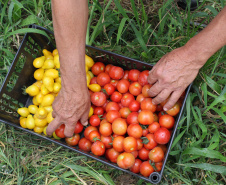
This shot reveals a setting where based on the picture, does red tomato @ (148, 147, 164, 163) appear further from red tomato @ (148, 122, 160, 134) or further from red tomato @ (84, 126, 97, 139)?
red tomato @ (84, 126, 97, 139)

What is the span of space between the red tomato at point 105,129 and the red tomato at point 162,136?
0.48 meters

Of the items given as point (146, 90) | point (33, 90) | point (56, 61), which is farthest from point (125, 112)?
point (33, 90)

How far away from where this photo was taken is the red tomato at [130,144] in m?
2.37

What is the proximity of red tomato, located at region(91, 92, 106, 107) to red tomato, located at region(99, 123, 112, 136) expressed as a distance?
0.24 metres

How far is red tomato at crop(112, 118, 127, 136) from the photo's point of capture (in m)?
2.50

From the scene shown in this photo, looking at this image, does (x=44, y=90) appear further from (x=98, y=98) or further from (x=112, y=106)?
(x=112, y=106)

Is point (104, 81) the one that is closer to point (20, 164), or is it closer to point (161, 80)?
point (161, 80)

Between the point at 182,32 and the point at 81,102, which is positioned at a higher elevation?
the point at 182,32

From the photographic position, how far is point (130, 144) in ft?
7.75

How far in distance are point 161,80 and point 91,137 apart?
37.3 inches

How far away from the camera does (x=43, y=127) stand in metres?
2.75

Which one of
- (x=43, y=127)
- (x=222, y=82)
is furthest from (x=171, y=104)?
(x=43, y=127)

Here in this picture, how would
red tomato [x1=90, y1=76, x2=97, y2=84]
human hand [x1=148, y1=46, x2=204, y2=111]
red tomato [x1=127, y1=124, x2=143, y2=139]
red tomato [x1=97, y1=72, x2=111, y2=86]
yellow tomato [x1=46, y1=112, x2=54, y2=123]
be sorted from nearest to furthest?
human hand [x1=148, y1=46, x2=204, y2=111], red tomato [x1=127, y1=124, x2=143, y2=139], yellow tomato [x1=46, y1=112, x2=54, y2=123], red tomato [x1=97, y1=72, x2=111, y2=86], red tomato [x1=90, y1=76, x2=97, y2=84]

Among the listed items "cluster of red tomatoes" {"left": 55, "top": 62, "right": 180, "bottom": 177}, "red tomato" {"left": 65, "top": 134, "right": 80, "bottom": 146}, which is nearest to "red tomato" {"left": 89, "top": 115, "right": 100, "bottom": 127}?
"cluster of red tomatoes" {"left": 55, "top": 62, "right": 180, "bottom": 177}
